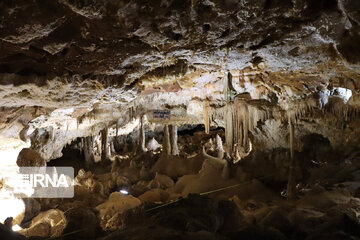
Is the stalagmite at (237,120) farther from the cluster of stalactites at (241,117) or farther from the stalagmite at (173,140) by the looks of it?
the stalagmite at (173,140)

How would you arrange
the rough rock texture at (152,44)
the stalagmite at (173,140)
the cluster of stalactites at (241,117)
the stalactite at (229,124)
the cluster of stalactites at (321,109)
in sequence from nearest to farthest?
the rough rock texture at (152,44) < the cluster of stalactites at (321,109) < the cluster of stalactites at (241,117) < the stalactite at (229,124) < the stalagmite at (173,140)

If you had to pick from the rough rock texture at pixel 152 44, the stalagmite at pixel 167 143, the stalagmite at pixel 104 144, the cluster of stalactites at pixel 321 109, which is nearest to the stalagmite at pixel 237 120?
the cluster of stalactites at pixel 321 109

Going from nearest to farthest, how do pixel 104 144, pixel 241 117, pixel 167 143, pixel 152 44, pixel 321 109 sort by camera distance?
pixel 152 44, pixel 321 109, pixel 241 117, pixel 167 143, pixel 104 144

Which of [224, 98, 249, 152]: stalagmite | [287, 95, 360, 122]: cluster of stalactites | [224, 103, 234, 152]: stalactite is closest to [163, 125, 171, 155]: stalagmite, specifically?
[224, 103, 234, 152]: stalactite

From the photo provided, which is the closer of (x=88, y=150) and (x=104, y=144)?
(x=104, y=144)

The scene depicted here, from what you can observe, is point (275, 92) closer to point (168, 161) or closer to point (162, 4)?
point (168, 161)

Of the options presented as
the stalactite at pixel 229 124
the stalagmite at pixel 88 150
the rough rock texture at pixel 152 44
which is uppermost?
the rough rock texture at pixel 152 44

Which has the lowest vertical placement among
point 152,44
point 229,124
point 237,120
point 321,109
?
point 229,124

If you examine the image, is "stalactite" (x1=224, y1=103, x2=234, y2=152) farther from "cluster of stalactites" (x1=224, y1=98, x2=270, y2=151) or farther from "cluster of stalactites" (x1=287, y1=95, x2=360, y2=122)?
"cluster of stalactites" (x1=287, y1=95, x2=360, y2=122)

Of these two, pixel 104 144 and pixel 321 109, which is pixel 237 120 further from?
pixel 104 144

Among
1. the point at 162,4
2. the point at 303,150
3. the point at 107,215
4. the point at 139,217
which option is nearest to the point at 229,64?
the point at 162,4

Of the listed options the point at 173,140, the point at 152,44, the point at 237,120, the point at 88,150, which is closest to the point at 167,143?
the point at 173,140

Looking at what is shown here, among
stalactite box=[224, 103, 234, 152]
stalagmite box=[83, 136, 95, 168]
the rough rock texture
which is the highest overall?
the rough rock texture

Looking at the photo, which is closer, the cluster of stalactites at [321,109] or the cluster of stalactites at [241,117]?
the cluster of stalactites at [321,109]
